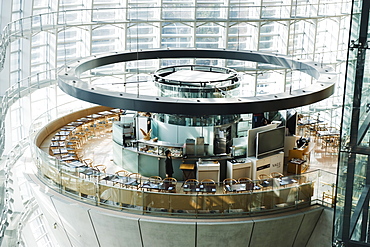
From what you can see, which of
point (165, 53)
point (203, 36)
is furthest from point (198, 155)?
point (203, 36)

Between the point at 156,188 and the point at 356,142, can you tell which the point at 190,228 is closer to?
the point at 156,188

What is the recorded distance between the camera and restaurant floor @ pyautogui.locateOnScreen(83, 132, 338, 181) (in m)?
21.3

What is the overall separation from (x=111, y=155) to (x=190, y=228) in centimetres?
740

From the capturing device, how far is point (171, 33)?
3250 cm

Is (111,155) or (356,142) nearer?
(356,142)

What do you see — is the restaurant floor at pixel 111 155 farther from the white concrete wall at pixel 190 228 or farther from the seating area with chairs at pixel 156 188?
the white concrete wall at pixel 190 228

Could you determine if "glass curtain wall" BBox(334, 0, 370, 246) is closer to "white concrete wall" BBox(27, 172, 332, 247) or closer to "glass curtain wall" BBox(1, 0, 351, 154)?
"white concrete wall" BBox(27, 172, 332, 247)

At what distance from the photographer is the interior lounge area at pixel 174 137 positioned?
16.8 m

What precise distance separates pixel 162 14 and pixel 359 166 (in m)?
24.6

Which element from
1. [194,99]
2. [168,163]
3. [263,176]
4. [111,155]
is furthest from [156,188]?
[111,155]

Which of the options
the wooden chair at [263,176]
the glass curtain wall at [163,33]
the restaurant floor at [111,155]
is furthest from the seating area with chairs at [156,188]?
the glass curtain wall at [163,33]

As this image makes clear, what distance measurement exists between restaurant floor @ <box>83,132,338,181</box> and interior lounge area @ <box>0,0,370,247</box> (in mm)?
56

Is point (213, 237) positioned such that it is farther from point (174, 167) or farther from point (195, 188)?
point (174, 167)

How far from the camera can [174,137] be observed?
20906mm
